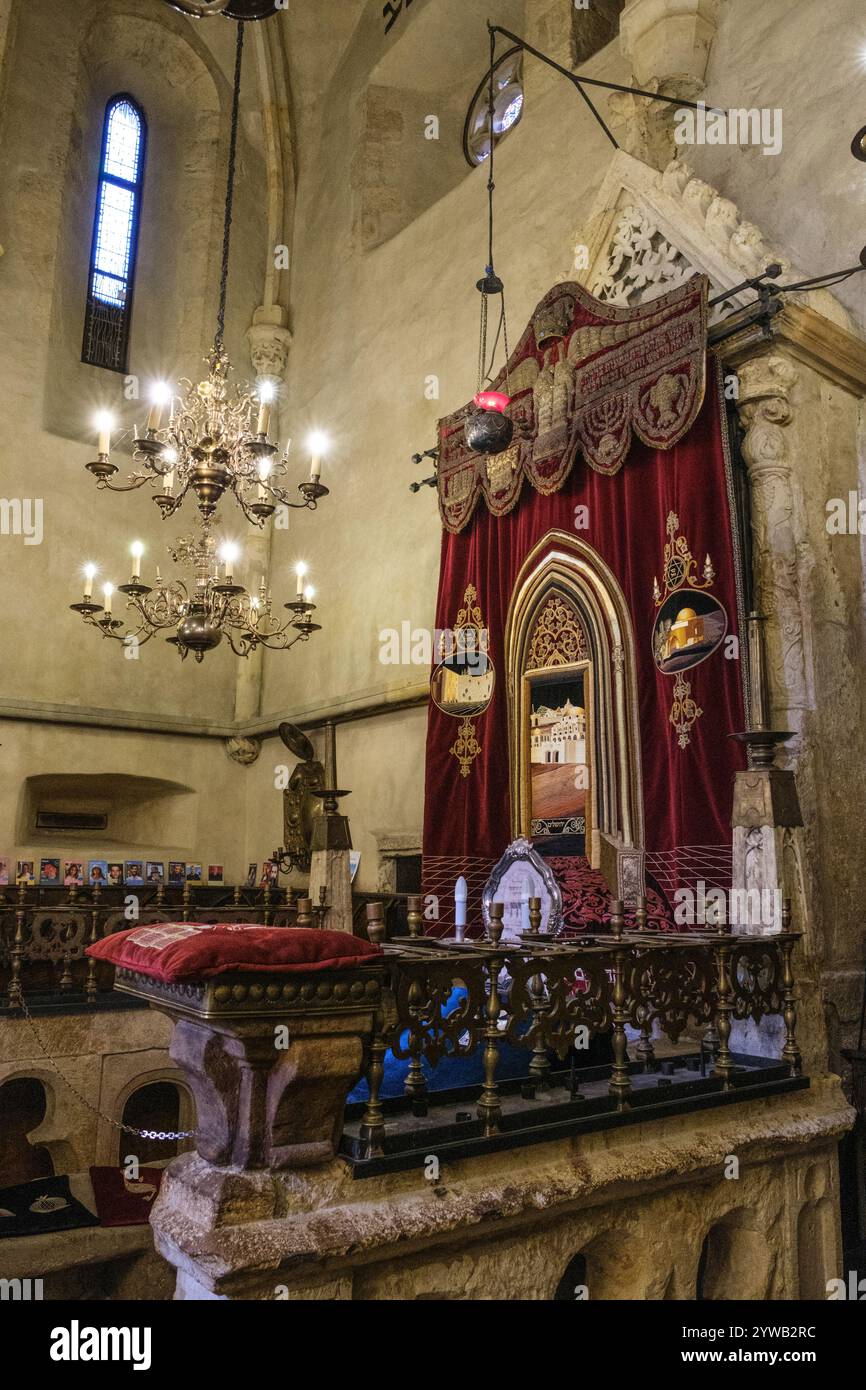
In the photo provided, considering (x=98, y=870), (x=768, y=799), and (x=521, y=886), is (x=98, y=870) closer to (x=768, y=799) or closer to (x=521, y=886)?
(x=521, y=886)

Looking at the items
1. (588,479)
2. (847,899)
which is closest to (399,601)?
(588,479)

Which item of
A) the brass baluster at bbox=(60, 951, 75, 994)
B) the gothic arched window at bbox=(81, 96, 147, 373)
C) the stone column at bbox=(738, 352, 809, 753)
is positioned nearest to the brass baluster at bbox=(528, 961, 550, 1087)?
the stone column at bbox=(738, 352, 809, 753)

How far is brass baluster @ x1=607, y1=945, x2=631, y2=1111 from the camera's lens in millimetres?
2918

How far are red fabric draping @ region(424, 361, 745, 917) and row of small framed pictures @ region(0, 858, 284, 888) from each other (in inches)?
122

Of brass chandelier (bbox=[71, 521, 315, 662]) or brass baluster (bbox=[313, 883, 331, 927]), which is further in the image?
brass chandelier (bbox=[71, 521, 315, 662])

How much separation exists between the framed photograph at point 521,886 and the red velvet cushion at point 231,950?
231 cm

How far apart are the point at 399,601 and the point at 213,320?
5051 mm

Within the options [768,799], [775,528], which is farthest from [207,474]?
[768,799]

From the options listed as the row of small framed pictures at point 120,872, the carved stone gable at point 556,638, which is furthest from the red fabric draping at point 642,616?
the row of small framed pictures at point 120,872

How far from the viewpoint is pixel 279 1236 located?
6.84ft

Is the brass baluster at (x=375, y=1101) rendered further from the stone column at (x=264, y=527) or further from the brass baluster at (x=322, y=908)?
the stone column at (x=264, y=527)

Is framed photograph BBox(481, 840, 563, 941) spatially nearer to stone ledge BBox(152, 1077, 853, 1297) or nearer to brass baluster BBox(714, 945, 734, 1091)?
brass baluster BBox(714, 945, 734, 1091)

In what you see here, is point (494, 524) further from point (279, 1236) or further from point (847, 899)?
point (279, 1236)

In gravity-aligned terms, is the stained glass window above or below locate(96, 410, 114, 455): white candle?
above
